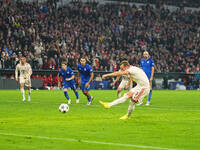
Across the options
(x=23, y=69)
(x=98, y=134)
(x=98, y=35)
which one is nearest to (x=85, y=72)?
(x=23, y=69)

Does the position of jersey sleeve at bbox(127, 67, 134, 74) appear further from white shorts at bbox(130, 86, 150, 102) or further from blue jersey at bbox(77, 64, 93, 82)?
blue jersey at bbox(77, 64, 93, 82)

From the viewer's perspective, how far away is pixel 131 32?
54.7 metres

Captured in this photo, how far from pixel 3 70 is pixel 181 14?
31.0 meters

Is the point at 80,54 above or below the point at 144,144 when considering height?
below

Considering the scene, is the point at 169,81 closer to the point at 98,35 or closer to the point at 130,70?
the point at 98,35

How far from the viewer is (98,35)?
50.6 metres

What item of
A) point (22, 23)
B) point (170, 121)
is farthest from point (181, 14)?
point (170, 121)

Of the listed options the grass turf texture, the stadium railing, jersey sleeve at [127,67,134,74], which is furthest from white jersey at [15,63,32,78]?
the stadium railing

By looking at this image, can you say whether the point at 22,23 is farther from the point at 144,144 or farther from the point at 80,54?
the point at 144,144

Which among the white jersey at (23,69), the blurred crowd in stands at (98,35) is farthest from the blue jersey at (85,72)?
the blurred crowd in stands at (98,35)

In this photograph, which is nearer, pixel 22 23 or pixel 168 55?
pixel 22 23

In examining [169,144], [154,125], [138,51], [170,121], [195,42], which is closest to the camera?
[169,144]

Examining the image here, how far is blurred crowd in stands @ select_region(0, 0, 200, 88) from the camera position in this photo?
4238 centimetres

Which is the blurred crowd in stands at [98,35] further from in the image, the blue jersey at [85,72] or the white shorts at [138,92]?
the white shorts at [138,92]
